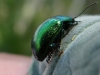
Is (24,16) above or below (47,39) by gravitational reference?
below

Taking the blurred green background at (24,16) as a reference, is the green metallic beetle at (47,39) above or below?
above

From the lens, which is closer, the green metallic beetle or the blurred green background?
the green metallic beetle

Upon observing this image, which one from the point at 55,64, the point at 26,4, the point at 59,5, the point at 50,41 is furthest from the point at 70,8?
the point at 55,64

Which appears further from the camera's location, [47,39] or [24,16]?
[24,16]

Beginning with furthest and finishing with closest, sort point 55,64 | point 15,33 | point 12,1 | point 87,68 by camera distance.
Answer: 1. point 12,1
2. point 15,33
3. point 55,64
4. point 87,68

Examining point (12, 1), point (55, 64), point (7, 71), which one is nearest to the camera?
point (55, 64)

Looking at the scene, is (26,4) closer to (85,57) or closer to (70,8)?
(70,8)

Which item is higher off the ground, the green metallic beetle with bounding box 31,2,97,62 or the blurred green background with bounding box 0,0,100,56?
the green metallic beetle with bounding box 31,2,97,62

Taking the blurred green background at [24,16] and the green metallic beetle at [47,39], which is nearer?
the green metallic beetle at [47,39]
